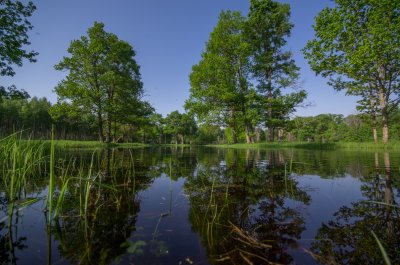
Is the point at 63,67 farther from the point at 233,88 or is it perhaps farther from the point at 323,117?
the point at 323,117

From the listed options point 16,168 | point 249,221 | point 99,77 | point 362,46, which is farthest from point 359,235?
point 99,77

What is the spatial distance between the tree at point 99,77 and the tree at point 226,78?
27.4 ft

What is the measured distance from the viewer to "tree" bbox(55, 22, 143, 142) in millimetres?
21250

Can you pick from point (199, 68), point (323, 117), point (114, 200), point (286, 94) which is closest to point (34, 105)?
point (199, 68)

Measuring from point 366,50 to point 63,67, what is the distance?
28736 mm

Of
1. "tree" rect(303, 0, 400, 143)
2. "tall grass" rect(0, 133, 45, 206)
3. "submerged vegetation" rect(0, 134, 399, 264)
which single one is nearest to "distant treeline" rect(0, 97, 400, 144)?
"tree" rect(303, 0, 400, 143)

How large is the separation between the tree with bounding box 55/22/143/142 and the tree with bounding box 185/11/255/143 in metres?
8.34

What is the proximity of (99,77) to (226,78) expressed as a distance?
1426 cm

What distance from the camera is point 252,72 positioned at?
2250 centimetres

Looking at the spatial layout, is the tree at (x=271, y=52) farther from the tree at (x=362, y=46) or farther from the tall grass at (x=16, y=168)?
the tall grass at (x=16, y=168)

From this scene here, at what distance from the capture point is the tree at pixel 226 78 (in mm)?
21062

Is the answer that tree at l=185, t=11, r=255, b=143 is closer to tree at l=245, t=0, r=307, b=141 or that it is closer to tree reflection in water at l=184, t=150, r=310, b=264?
tree at l=245, t=0, r=307, b=141

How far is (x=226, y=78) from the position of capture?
72.7 feet

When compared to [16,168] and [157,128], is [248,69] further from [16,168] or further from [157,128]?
[157,128]
